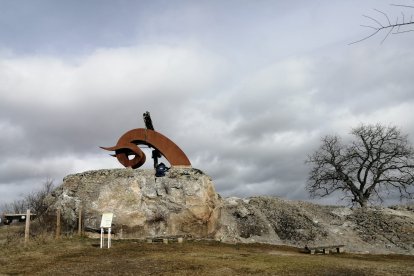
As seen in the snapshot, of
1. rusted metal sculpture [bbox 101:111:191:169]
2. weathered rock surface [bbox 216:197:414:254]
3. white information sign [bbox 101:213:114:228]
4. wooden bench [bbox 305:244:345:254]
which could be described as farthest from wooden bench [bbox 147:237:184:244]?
wooden bench [bbox 305:244:345:254]

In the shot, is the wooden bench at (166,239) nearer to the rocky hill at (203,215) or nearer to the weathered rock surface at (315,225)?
the rocky hill at (203,215)

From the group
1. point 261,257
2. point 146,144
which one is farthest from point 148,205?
point 261,257

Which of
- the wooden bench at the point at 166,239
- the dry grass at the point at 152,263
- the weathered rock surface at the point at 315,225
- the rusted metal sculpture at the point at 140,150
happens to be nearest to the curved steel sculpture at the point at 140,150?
the rusted metal sculpture at the point at 140,150

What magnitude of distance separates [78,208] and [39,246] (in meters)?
4.43

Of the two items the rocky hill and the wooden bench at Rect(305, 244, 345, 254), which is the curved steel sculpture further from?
the wooden bench at Rect(305, 244, 345, 254)

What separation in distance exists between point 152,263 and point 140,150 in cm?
1123

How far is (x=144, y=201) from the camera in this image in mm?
21562

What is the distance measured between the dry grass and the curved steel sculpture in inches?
259

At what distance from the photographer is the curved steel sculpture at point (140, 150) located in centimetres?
2366

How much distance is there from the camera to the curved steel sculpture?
931 inches

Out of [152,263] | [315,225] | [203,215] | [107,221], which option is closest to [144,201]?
[203,215]

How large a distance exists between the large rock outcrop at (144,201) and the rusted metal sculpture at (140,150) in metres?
0.81

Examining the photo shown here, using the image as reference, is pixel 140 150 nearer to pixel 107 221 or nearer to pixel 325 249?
pixel 107 221

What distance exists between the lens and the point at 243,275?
11289mm
